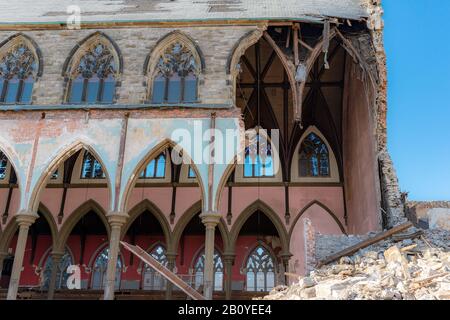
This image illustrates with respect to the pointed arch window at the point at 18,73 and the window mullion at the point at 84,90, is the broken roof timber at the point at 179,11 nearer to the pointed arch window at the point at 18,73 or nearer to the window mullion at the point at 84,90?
the pointed arch window at the point at 18,73

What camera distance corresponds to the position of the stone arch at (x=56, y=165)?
15.4 m

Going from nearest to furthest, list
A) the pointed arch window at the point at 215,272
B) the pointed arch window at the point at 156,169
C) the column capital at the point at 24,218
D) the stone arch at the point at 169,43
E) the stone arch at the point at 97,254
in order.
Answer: the column capital at the point at 24,218 → the stone arch at the point at 169,43 → the pointed arch window at the point at 215,272 → the stone arch at the point at 97,254 → the pointed arch window at the point at 156,169

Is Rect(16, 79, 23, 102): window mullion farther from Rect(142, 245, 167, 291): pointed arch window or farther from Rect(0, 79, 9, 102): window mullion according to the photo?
Rect(142, 245, 167, 291): pointed arch window

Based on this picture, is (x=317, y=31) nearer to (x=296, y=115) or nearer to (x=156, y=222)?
(x=296, y=115)

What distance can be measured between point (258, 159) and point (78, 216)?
26.7 feet

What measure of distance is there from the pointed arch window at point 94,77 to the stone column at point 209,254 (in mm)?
5608

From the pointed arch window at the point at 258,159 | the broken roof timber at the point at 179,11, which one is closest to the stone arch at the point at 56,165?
the broken roof timber at the point at 179,11

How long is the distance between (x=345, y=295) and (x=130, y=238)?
1446 cm

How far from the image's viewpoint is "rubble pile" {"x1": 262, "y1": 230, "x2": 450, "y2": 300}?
29.1 ft

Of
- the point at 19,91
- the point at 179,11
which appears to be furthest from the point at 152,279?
the point at 179,11

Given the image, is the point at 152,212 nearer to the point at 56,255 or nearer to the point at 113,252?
the point at 56,255

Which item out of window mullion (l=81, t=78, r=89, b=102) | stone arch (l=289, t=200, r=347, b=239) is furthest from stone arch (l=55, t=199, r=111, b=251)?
stone arch (l=289, t=200, r=347, b=239)
